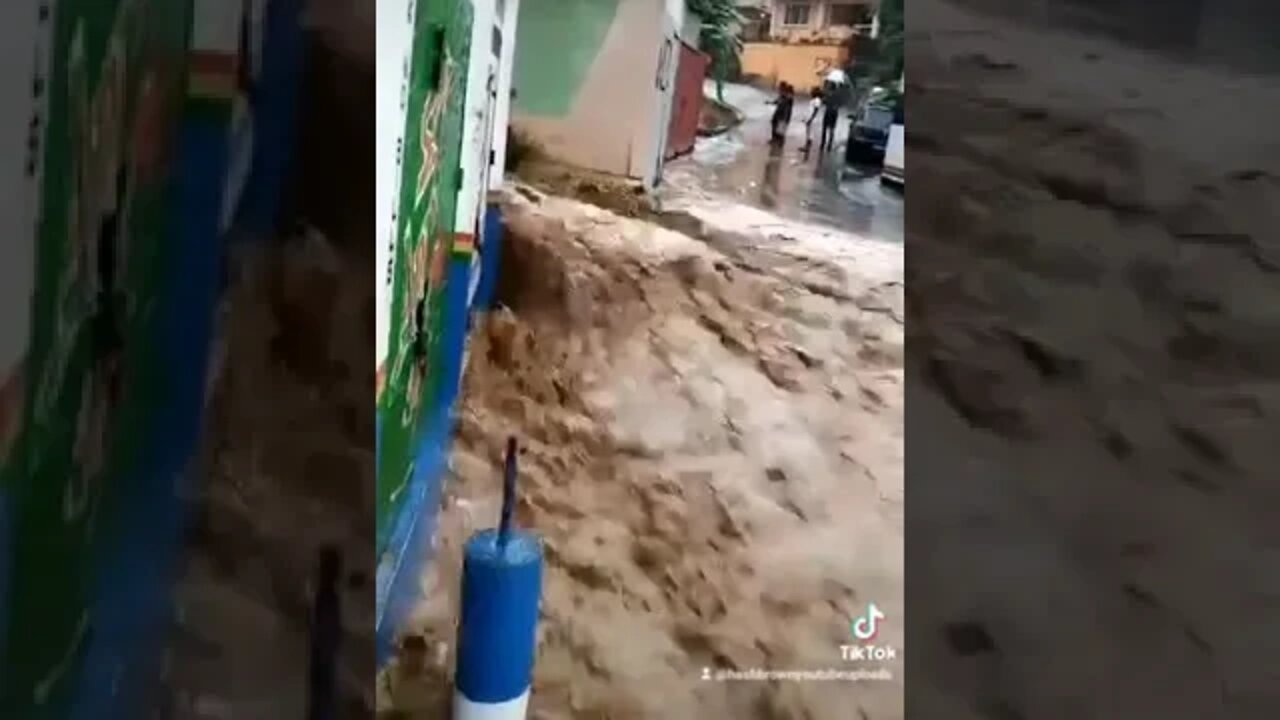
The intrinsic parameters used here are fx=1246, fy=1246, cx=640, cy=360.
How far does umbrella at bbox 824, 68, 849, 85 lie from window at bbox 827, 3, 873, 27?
36 millimetres

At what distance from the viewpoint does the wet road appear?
94 centimetres

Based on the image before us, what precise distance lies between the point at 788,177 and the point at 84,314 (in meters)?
0.51

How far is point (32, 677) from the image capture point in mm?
697

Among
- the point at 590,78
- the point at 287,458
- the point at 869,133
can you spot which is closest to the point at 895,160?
the point at 869,133

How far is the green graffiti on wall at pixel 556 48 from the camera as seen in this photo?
34.8 inches

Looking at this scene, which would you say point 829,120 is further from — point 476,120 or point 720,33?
point 476,120

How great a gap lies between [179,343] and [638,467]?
34 centimetres

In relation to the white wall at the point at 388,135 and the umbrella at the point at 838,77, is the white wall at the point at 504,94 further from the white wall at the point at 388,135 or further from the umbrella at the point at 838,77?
the umbrella at the point at 838,77

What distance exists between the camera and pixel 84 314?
2.37 ft

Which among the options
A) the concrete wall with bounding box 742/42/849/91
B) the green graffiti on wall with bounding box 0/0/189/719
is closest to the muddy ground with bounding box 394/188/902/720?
the concrete wall with bounding box 742/42/849/91

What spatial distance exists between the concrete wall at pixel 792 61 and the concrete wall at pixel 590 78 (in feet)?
0.23

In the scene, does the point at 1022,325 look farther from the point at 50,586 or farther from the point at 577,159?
the point at 50,586

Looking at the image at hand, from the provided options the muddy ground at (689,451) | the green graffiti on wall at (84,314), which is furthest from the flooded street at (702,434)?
the green graffiti on wall at (84,314)

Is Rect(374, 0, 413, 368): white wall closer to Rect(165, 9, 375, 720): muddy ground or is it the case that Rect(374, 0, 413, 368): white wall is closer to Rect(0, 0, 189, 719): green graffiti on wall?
Rect(165, 9, 375, 720): muddy ground
